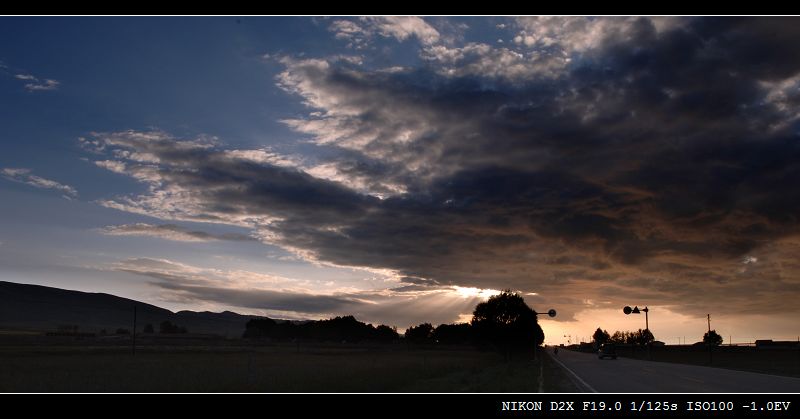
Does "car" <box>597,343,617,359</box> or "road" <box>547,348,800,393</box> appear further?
"car" <box>597,343,617,359</box>

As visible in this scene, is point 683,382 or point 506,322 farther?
point 506,322

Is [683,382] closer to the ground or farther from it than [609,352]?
farther from it

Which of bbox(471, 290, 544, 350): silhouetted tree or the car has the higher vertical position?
bbox(471, 290, 544, 350): silhouetted tree

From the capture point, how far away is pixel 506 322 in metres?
91.7

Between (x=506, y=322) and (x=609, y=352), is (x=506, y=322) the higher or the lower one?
the higher one

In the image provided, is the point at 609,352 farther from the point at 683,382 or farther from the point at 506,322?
the point at 683,382

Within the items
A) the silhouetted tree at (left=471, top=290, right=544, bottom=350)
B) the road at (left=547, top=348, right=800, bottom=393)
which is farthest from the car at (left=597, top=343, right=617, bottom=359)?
the road at (left=547, top=348, right=800, bottom=393)

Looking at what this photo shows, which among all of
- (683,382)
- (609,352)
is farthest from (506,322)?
(683,382)

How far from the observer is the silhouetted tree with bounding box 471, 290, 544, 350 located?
8775 cm

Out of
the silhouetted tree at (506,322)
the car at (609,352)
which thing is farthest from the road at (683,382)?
the car at (609,352)

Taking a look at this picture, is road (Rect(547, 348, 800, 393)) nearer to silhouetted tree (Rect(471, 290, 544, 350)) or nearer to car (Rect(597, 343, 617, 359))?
silhouetted tree (Rect(471, 290, 544, 350))
